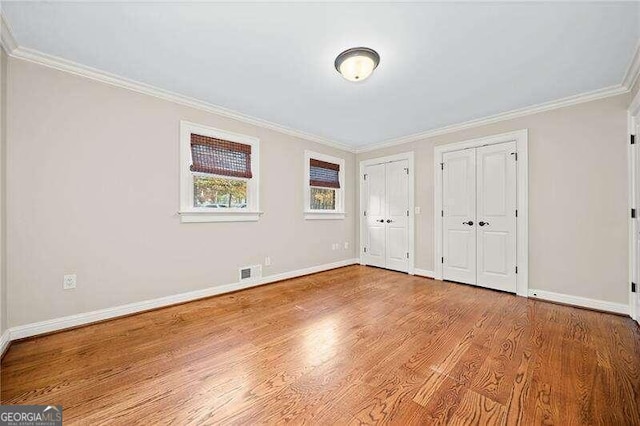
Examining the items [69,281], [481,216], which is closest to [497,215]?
[481,216]

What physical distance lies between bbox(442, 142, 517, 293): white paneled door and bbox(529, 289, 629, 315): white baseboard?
28 cm

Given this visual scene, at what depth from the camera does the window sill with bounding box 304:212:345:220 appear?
4592 mm

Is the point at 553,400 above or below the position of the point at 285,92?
below

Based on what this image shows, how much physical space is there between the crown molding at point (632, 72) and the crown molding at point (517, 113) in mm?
111

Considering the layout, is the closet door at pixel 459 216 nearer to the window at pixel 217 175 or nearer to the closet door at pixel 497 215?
the closet door at pixel 497 215

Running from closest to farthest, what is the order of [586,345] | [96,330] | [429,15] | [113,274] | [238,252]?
[429,15] → [586,345] → [96,330] → [113,274] → [238,252]

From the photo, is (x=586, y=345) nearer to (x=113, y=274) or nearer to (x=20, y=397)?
(x=20, y=397)

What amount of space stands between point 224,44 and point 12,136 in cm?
196

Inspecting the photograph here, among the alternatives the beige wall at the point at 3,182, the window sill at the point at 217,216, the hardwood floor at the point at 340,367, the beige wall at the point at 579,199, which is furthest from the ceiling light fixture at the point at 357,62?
the beige wall at the point at 3,182

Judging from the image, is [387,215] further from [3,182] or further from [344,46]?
[3,182]

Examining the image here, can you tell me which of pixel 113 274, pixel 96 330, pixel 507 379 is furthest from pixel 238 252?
pixel 507 379

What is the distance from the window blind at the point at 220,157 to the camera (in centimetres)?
326

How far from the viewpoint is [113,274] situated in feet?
8.66

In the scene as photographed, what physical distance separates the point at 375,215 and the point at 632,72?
3631 millimetres
